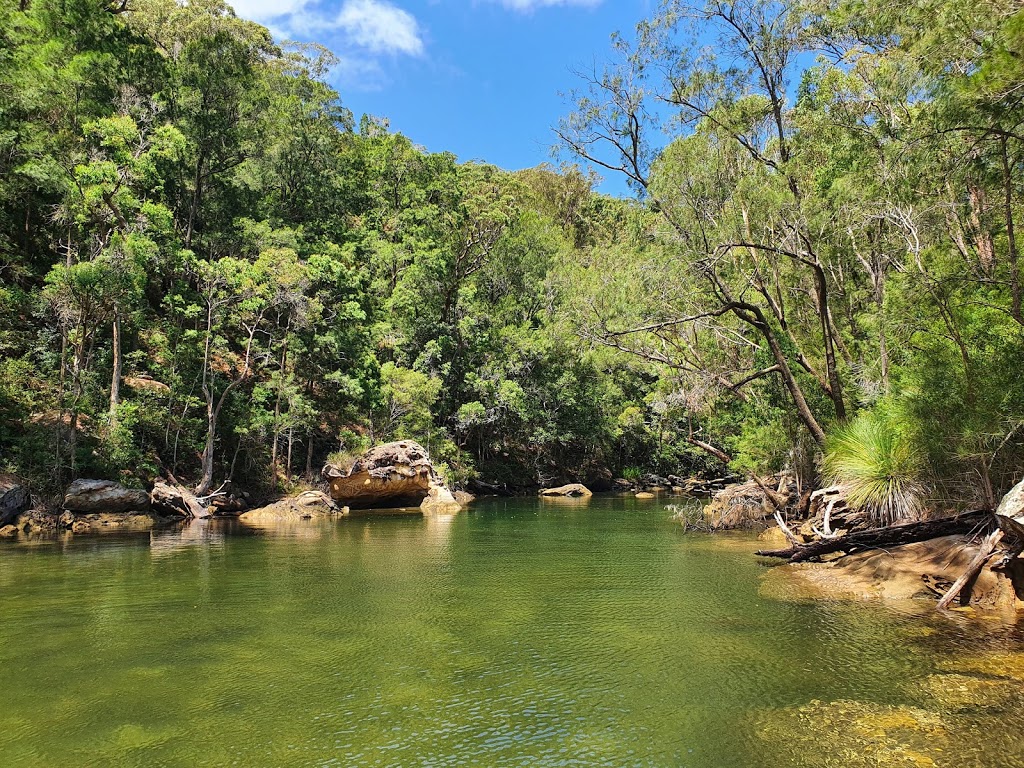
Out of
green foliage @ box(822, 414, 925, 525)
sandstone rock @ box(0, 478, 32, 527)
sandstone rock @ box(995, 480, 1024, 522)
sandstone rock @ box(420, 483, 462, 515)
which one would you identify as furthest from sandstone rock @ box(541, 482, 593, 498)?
sandstone rock @ box(995, 480, 1024, 522)

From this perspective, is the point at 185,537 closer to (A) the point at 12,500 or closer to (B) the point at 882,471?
(A) the point at 12,500

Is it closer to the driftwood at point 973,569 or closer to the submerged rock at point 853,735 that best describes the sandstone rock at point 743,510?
the driftwood at point 973,569

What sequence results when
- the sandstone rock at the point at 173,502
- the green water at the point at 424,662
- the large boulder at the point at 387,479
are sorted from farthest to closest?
the large boulder at the point at 387,479 → the sandstone rock at the point at 173,502 → the green water at the point at 424,662

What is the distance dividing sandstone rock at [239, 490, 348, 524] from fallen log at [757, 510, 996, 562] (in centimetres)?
1778

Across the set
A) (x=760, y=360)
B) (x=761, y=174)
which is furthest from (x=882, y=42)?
(x=760, y=360)

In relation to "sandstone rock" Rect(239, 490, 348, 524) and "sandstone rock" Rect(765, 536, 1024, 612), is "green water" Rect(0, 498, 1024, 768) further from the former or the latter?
"sandstone rock" Rect(239, 490, 348, 524)

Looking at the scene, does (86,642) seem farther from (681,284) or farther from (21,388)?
(21,388)

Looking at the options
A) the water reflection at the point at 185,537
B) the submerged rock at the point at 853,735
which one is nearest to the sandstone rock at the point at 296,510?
the water reflection at the point at 185,537

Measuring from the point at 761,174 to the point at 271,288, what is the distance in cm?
1920

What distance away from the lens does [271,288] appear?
2572 cm

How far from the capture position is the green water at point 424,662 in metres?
4.76

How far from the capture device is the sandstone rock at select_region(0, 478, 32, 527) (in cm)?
1709

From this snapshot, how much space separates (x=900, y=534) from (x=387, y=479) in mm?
20806

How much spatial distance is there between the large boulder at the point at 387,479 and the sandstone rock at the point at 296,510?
1335 mm
